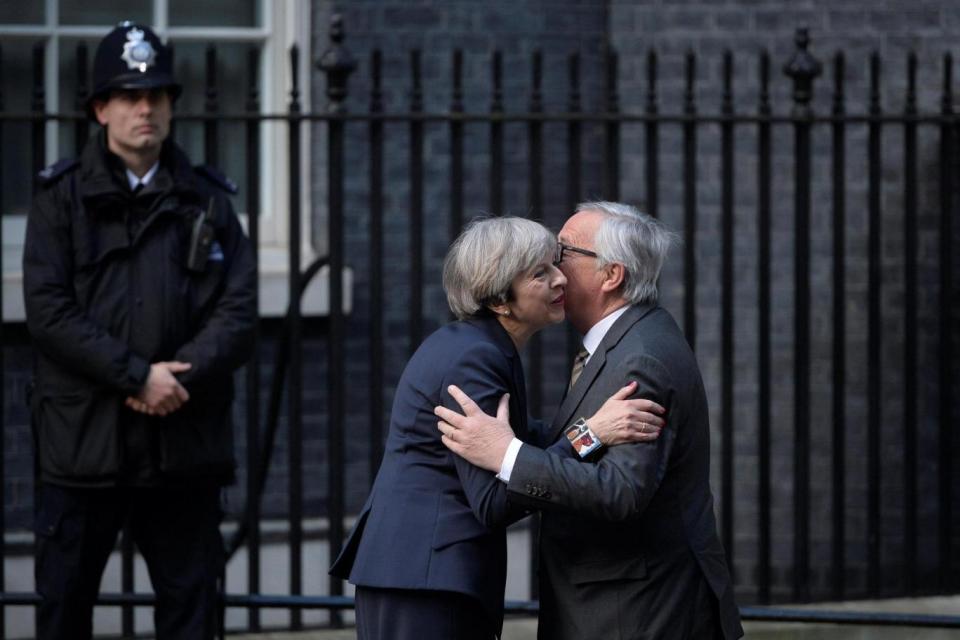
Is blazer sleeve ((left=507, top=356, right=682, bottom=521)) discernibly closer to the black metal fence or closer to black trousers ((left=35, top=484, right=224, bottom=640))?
black trousers ((left=35, top=484, right=224, bottom=640))

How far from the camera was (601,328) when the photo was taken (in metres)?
3.82

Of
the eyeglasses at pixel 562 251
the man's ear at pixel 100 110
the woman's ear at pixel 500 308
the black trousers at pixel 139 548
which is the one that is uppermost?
the man's ear at pixel 100 110

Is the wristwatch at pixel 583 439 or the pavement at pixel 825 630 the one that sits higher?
the wristwatch at pixel 583 439

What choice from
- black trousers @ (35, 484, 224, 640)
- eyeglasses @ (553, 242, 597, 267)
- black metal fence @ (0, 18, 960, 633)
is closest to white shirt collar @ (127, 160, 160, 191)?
black metal fence @ (0, 18, 960, 633)

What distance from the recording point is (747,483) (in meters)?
7.71

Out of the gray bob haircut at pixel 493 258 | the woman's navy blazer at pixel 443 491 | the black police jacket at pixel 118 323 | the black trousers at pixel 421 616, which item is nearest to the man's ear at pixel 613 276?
the gray bob haircut at pixel 493 258

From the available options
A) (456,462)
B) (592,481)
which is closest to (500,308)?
(456,462)

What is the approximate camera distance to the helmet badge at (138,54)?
5.04 meters

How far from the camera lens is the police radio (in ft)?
16.3

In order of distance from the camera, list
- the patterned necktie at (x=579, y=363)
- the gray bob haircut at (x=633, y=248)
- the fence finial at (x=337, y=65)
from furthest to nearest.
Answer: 1. the fence finial at (x=337, y=65)
2. the patterned necktie at (x=579, y=363)
3. the gray bob haircut at (x=633, y=248)

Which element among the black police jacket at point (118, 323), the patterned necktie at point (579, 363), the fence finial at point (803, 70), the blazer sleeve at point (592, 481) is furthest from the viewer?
the fence finial at point (803, 70)

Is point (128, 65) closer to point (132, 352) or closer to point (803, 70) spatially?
point (132, 352)

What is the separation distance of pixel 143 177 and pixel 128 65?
32 centimetres

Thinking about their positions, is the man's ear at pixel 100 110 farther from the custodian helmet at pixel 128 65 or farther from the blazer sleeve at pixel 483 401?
the blazer sleeve at pixel 483 401
